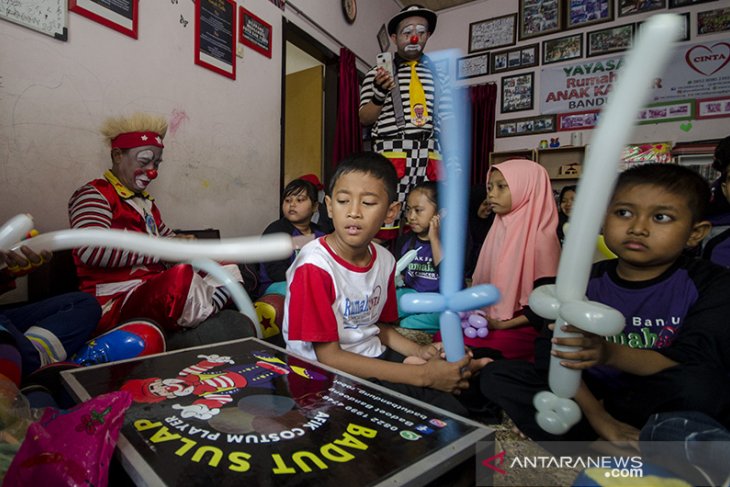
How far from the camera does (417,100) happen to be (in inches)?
87.5

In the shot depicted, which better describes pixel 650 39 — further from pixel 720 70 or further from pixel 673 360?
pixel 720 70

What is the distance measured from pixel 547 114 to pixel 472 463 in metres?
4.30

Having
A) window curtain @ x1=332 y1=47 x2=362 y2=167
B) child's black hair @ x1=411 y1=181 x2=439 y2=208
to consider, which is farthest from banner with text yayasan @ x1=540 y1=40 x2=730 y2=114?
child's black hair @ x1=411 y1=181 x2=439 y2=208

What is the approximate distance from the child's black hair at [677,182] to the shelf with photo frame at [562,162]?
10.5 feet

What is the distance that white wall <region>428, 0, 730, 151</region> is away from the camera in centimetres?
350

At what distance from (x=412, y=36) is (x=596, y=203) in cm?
201

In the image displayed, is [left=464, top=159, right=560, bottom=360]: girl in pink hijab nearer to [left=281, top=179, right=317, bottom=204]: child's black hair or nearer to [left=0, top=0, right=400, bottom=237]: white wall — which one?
[left=281, top=179, right=317, bottom=204]: child's black hair

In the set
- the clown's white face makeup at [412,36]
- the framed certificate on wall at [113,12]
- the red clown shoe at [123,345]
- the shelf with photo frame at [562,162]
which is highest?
the clown's white face makeup at [412,36]

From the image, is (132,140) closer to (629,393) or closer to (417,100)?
(417,100)

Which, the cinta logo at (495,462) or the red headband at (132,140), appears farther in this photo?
the red headband at (132,140)

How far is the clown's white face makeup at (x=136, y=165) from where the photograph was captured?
151 cm

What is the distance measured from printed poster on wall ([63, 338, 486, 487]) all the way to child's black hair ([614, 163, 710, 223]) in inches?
25.8

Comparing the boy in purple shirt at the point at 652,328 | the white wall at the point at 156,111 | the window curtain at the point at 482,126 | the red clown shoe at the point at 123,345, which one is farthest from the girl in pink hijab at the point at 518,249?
the window curtain at the point at 482,126

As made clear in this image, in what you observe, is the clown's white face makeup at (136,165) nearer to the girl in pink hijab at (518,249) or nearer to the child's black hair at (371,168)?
the child's black hair at (371,168)
